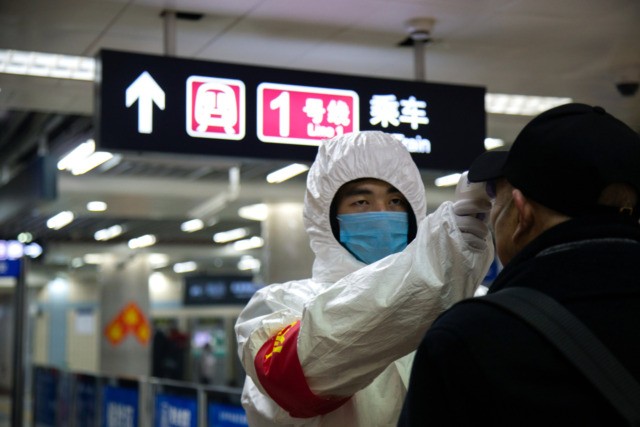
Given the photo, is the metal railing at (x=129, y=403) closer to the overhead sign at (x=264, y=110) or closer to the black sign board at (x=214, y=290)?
the overhead sign at (x=264, y=110)

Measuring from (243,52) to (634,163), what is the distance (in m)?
5.62

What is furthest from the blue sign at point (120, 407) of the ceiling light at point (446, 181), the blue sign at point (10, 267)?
the ceiling light at point (446, 181)

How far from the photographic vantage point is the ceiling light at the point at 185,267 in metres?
31.9

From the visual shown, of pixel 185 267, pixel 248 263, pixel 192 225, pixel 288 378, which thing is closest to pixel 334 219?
pixel 288 378

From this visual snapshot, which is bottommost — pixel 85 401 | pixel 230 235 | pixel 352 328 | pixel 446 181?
pixel 85 401

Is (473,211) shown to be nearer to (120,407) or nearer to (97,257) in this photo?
(120,407)

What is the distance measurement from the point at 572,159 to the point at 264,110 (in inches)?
162

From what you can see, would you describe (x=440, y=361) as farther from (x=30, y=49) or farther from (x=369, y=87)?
(x=30, y=49)

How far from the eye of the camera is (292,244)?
1603 centimetres

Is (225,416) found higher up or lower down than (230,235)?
lower down

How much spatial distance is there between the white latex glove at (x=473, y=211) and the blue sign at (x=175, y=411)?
5.03m

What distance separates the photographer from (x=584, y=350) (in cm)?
133

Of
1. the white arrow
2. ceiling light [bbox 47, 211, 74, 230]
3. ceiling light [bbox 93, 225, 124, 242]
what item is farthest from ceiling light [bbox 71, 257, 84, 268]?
the white arrow

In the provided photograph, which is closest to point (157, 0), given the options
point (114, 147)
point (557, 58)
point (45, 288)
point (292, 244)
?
point (114, 147)
